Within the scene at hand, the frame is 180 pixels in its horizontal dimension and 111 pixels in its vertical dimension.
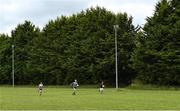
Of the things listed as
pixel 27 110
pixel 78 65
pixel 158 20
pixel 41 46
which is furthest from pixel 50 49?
pixel 27 110

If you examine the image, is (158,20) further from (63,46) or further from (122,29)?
(63,46)

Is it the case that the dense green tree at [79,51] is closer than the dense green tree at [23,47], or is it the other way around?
the dense green tree at [79,51]

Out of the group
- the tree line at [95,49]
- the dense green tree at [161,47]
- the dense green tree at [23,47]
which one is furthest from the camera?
the dense green tree at [23,47]

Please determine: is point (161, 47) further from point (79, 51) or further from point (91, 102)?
point (91, 102)

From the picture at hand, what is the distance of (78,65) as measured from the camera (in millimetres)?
96750

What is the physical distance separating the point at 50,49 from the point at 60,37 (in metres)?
3.67

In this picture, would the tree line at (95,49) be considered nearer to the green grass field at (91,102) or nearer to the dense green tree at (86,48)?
the dense green tree at (86,48)

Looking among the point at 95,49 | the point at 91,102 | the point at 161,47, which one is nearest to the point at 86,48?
the point at 95,49

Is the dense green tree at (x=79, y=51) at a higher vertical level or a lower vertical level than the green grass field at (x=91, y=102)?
higher

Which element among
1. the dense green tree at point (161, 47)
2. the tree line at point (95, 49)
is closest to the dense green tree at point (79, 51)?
the tree line at point (95, 49)

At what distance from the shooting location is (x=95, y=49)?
94.3m

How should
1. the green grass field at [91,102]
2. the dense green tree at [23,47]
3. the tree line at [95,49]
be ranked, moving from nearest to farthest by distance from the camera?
the green grass field at [91,102]
the tree line at [95,49]
the dense green tree at [23,47]

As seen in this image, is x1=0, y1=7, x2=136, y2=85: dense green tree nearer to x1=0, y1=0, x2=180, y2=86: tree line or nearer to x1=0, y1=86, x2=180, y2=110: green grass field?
x1=0, y1=0, x2=180, y2=86: tree line

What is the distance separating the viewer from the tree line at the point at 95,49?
80.2 meters
